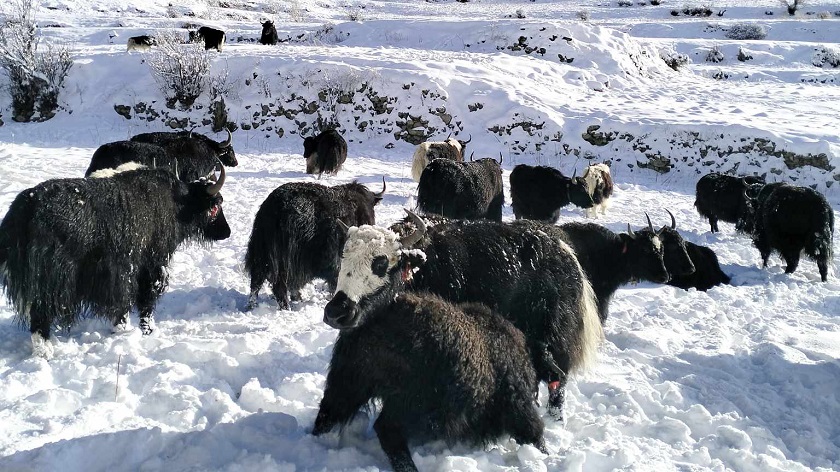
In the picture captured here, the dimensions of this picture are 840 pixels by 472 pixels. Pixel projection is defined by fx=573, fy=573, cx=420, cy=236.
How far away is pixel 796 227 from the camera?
24.0 ft

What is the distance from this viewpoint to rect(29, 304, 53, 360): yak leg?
383 cm

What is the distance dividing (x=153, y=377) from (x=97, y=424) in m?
0.57

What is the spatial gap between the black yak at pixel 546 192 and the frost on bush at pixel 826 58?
18.5 m

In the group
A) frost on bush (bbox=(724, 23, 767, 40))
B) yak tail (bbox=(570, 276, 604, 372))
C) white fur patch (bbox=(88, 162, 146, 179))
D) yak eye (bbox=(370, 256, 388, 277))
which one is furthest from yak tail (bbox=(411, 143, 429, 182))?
frost on bush (bbox=(724, 23, 767, 40))

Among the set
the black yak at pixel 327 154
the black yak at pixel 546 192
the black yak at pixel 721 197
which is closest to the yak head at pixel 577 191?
the black yak at pixel 546 192

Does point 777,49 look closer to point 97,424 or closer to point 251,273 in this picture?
point 251,273

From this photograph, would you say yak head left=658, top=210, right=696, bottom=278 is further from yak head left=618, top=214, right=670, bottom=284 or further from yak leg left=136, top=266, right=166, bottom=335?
yak leg left=136, top=266, right=166, bottom=335

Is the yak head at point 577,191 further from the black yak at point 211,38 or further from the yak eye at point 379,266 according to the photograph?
the black yak at point 211,38

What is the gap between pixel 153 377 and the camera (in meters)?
3.56

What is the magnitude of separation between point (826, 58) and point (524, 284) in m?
24.2

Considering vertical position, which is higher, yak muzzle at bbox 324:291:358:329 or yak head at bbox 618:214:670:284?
yak muzzle at bbox 324:291:358:329

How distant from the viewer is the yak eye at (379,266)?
3063mm

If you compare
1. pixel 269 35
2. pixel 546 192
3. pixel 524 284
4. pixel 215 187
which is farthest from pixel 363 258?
pixel 269 35

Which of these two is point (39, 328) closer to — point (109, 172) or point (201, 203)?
point (109, 172)
